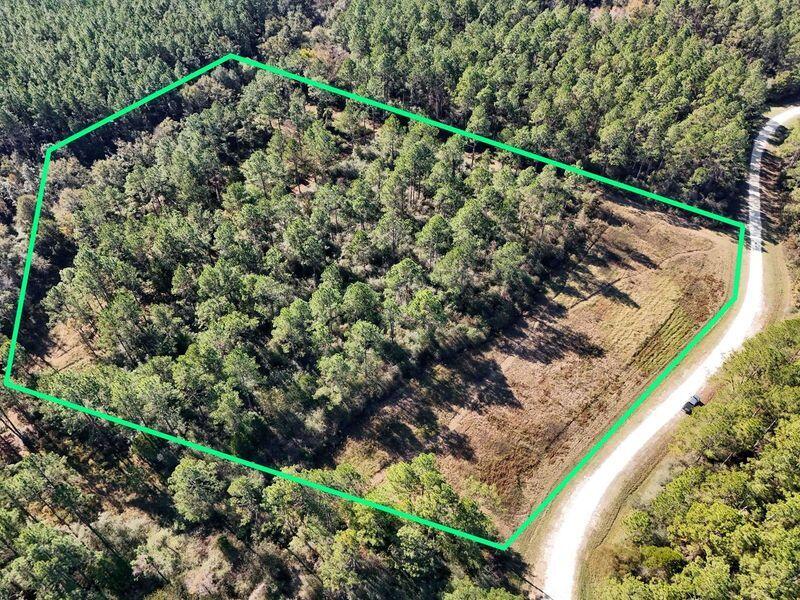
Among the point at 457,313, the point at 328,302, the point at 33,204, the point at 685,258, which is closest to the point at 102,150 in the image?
the point at 33,204

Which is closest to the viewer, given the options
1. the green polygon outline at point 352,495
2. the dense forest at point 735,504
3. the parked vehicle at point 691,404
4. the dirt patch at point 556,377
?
the dense forest at point 735,504

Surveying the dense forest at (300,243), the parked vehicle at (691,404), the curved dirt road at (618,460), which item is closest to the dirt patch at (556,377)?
the curved dirt road at (618,460)

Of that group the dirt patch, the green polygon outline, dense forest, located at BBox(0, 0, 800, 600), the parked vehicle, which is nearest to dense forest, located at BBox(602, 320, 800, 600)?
dense forest, located at BBox(0, 0, 800, 600)

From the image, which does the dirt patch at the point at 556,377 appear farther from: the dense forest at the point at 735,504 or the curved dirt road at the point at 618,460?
the dense forest at the point at 735,504

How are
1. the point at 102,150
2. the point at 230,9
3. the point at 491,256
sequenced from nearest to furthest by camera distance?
the point at 491,256 → the point at 102,150 → the point at 230,9

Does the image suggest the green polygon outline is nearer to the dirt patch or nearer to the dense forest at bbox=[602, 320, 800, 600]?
the dirt patch

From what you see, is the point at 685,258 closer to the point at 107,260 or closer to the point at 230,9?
the point at 107,260
